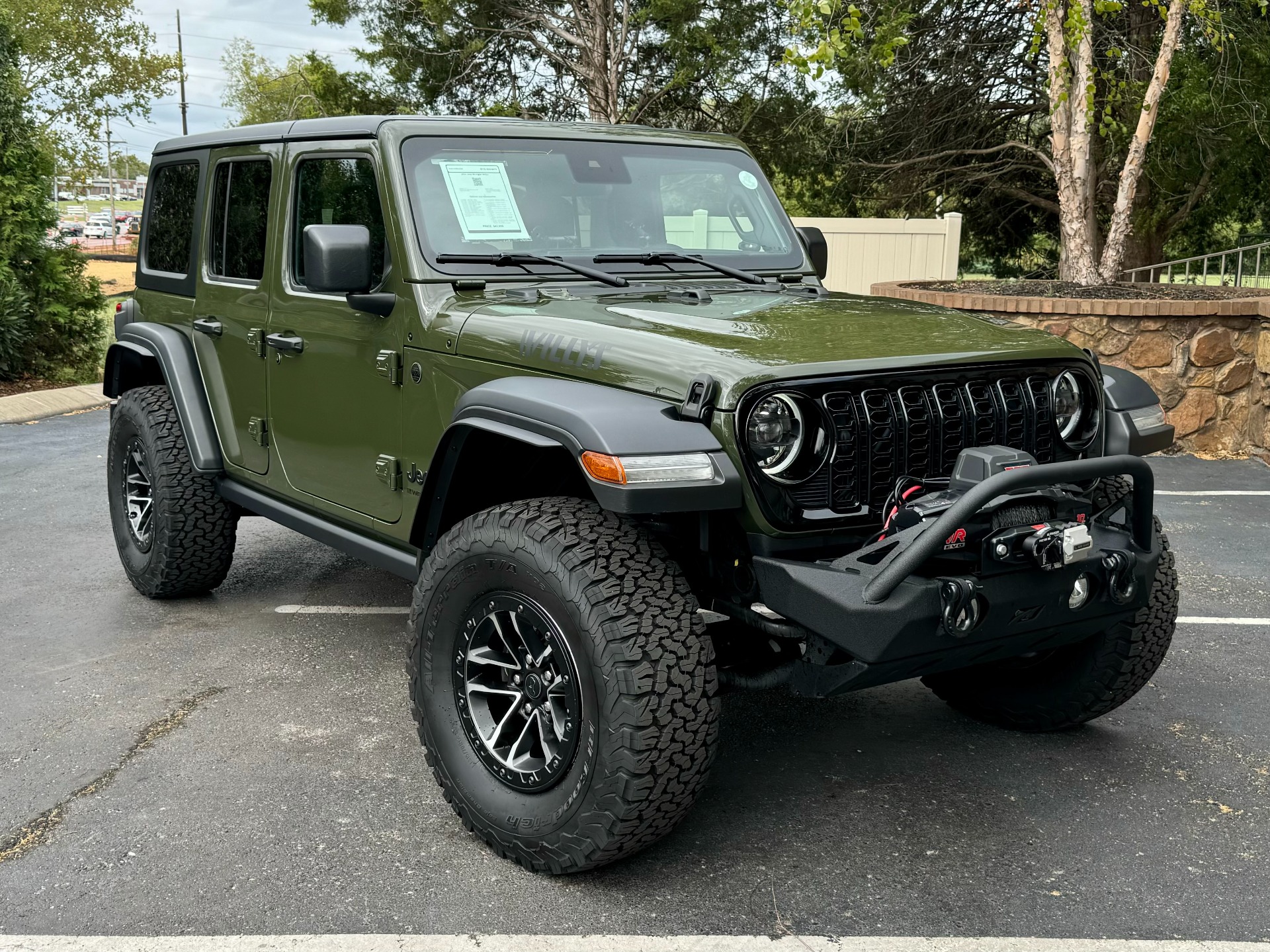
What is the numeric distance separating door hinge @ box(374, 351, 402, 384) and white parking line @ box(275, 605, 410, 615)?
67.8 inches

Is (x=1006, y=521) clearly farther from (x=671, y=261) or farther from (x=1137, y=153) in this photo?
(x=1137, y=153)

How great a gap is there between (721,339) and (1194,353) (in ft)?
23.1

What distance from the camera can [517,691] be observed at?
329cm

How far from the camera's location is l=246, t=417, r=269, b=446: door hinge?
474cm

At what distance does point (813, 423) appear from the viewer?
10.2ft

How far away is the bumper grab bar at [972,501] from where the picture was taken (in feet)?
8.96

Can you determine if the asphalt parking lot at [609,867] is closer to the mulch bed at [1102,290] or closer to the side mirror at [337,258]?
the side mirror at [337,258]

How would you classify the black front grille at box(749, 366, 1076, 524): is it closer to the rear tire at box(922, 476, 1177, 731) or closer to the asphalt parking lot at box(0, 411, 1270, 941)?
the rear tire at box(922, 476, 1177, 731)

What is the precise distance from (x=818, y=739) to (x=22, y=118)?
36.9 ft

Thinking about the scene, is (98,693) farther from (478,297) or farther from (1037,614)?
(1037,614)

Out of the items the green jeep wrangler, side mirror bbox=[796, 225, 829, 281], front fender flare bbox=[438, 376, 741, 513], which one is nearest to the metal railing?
side mirror bbox=[796, 225, 829, 281]

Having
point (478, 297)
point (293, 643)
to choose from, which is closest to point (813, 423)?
point (478, 297)

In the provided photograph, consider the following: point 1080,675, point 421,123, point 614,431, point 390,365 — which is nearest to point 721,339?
point 614,431

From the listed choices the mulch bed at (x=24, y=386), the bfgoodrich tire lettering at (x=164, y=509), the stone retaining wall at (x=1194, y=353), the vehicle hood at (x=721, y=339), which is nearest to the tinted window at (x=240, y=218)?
the bfgoodrich tire lettering at (x=164, y=509)
